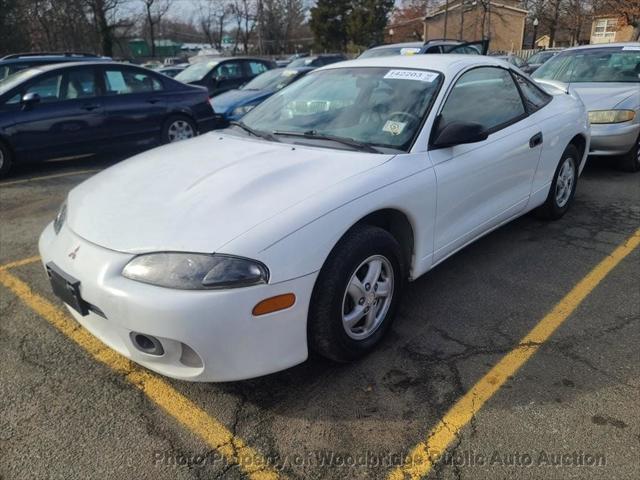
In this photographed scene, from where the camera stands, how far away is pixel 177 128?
806cm

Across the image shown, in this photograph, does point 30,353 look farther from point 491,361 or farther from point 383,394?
point 491,361

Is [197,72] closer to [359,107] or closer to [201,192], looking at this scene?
[359,107]

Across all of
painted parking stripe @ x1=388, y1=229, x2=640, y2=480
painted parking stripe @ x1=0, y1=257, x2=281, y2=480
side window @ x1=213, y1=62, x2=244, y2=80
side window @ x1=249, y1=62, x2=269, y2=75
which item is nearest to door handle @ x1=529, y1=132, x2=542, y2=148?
painted parking stripe @ x1=388, y1=229, x2=640, y2=480

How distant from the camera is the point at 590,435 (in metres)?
2.15

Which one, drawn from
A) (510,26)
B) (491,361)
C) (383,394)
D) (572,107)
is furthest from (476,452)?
(510,26)

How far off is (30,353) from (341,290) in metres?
1.80

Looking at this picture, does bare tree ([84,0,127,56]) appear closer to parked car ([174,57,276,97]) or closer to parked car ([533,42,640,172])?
parked car ([174,57,276,97])

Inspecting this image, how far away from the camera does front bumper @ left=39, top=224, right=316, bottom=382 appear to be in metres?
2.02

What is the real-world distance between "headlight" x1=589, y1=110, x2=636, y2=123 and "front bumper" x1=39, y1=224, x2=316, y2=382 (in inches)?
205

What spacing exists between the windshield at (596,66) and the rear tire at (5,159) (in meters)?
7.18

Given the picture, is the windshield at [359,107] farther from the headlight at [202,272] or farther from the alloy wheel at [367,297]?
the headlight at [202,272]

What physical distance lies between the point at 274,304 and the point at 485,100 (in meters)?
2.33

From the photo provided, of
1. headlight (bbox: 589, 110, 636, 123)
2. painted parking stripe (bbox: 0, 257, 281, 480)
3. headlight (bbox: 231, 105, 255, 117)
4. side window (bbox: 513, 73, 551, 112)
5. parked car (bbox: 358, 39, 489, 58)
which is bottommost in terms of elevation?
painted parking stripe (bbox: 0, 257, 281, 480)

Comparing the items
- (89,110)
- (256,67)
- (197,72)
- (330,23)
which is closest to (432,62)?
(89,110)
